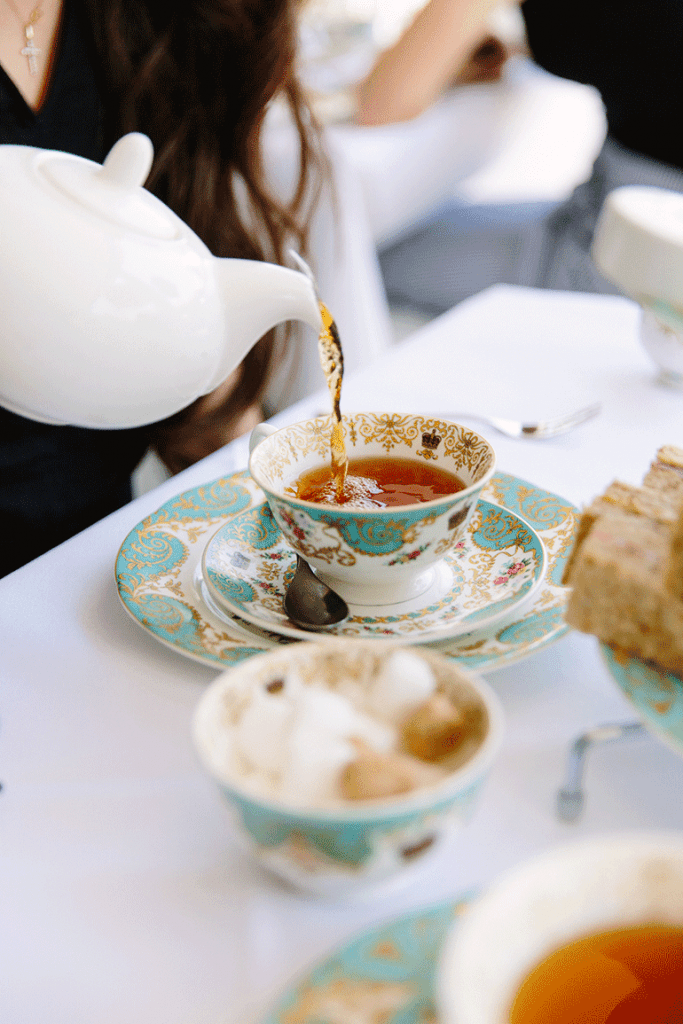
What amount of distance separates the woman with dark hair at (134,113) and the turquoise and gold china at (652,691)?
0.77 m

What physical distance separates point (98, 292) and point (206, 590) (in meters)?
0.21

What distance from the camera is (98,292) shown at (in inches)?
22.1

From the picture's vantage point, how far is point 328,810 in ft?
1.08

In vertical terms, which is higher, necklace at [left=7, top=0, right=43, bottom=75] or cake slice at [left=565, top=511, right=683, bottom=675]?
necklace at [left=7, top=0, right=43, bottom=75]

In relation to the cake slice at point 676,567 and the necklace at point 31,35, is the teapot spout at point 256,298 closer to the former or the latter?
the cake slice at point 676,567

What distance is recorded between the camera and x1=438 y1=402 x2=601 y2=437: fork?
91cm

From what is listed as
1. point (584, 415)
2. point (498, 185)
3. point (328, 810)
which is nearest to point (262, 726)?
point (328, 810)

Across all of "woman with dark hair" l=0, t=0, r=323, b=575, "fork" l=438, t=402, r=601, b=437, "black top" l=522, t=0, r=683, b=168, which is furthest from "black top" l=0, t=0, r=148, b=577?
"black top" l=522, t=0, r=683, b=168

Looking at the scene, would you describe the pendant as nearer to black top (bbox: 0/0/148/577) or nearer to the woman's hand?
black top (bbox: 0/0/148/577)

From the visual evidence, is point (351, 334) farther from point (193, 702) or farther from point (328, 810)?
point (328, 810)

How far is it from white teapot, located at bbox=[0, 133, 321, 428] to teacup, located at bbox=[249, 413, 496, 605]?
0.10 meters

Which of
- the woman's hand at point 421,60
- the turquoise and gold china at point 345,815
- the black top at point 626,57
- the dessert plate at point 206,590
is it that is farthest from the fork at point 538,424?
the woman's hand at point 421,60

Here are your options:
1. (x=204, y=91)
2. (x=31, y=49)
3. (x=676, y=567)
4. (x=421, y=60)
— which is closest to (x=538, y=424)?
(x=676, y=567)

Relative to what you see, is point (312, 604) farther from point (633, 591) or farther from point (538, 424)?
point (538, 424)
